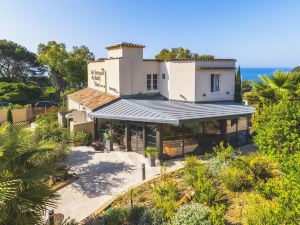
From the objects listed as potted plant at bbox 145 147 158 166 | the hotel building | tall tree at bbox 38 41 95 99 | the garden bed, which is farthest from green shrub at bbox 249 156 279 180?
tall tree at bbox 38 41 95 99

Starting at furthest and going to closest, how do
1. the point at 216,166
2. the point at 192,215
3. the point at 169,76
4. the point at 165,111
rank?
the point at 169,76
the point at 165,111
the point at 216,166
the point at 192,215

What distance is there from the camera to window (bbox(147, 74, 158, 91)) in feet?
92.9

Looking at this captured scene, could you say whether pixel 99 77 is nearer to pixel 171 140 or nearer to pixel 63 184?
pixel 171 140

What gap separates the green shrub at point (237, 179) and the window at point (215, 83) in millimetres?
14390

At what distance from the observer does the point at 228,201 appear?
11758 mm

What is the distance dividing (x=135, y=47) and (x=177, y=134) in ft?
34.4

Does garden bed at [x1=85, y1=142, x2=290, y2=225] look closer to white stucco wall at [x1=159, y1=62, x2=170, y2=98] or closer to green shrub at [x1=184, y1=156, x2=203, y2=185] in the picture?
green shrub at [x1=184, y1=156, x2=203, y2=185]

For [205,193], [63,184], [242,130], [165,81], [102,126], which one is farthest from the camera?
[165,81]

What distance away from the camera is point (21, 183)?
8047mm

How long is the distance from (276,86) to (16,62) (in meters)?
67.2

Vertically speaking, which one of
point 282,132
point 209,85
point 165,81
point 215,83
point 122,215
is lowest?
point 122,215

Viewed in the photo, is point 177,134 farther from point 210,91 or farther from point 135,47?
point 135,47

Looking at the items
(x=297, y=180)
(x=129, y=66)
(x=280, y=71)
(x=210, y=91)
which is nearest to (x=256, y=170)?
(x=297, y=180)

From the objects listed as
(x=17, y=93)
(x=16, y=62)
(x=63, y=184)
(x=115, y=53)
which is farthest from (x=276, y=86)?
(x=16, y=62)
